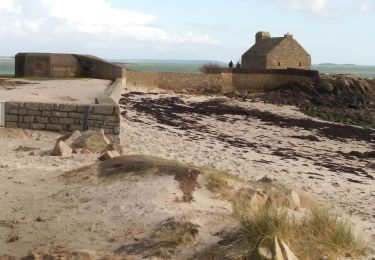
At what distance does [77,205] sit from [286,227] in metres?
2.81

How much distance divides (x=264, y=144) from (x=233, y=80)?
1816cm

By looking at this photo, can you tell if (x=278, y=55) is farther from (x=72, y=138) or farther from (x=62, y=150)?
(x=62, y=150)

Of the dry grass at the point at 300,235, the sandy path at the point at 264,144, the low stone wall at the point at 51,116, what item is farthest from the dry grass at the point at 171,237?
the low stone wall at the point at 51,116

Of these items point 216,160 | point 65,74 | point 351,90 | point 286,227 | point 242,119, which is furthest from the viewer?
point 351,90

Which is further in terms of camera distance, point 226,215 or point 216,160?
point 216,160

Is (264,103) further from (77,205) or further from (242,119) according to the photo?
(77,205)

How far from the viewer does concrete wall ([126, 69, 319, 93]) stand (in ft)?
99.5

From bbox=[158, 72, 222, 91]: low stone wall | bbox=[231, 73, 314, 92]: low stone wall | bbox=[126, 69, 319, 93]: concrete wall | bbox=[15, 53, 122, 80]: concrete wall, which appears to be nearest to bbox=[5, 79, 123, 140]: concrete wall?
bbox=[15, 53, 122, 80]: concrete wall

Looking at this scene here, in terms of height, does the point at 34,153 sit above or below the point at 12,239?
above

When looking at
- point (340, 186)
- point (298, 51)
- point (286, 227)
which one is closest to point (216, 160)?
point (340, 186)

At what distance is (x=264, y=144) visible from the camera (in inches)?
606

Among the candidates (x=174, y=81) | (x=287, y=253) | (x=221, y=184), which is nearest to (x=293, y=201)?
(x=221, y=184)

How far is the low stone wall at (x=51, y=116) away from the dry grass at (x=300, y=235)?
6.56m

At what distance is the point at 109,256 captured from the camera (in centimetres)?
482
